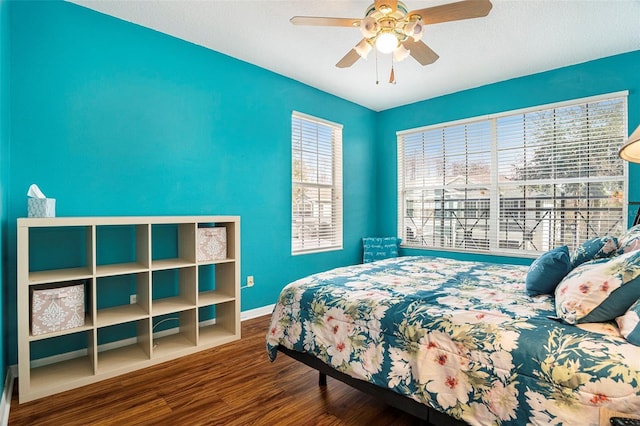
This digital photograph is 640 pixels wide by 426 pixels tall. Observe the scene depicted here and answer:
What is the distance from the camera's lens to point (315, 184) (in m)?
4.44

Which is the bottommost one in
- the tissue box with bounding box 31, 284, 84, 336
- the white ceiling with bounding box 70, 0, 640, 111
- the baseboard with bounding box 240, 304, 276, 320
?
the baseboard with bounding box 240, 304, 276, 320

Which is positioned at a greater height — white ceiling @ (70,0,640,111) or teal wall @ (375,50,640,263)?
white ceiling @ (70,0,640,111)

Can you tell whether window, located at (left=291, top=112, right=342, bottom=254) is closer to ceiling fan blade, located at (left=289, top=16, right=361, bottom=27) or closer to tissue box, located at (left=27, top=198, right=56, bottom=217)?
ceiling fan blade, located at (left=289, top=16, right=361, bottom=27)

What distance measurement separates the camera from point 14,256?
239cm

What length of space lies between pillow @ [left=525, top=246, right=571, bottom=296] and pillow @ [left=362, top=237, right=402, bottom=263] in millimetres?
3006

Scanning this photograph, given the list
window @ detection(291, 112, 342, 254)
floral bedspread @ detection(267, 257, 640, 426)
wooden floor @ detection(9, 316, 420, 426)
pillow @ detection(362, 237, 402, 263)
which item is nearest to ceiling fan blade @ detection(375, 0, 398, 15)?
floral bedspread @ detection(267, 257, 640, 426)

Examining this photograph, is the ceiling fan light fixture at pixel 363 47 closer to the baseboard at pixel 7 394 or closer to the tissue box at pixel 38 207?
the tissue box at pixel 38 207

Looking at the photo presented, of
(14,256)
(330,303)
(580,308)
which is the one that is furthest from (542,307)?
(14,256)

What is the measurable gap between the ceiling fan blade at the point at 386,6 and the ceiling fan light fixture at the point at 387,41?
0.12 meters

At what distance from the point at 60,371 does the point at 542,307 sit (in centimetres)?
306

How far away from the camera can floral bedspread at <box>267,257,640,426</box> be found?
1.15 metres

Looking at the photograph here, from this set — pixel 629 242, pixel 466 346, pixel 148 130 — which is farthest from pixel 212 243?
pixel 629 242

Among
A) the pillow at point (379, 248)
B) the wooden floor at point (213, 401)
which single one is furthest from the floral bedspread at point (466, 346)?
the pillow at point (379, 248)

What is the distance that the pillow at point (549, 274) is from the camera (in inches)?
70.8
